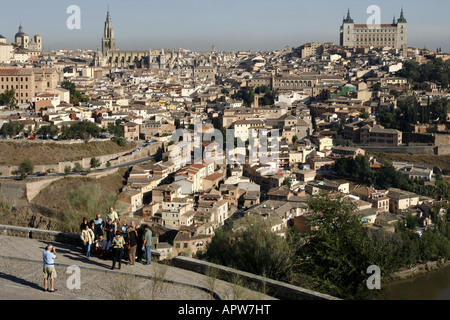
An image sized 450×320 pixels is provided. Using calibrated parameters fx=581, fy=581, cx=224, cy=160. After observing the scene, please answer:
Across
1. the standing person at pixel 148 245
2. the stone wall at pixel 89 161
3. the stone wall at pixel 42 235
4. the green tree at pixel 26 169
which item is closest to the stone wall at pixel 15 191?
the green tree at pixel 26 169

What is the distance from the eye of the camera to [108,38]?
41.5 m

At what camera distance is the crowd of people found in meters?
3.46

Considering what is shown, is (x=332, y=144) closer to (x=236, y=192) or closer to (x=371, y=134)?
(x=371, y=134)

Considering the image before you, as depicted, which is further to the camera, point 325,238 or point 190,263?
point 325,238

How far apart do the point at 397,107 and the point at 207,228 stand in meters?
13.0

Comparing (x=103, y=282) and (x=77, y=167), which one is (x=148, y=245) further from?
(x=77, y=167)

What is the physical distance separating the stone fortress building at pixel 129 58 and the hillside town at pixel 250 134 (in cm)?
887

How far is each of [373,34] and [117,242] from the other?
39353 millimetres

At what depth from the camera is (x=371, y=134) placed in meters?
18.3

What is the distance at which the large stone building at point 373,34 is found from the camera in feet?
131

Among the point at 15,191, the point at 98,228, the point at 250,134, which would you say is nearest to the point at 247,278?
the point at 98,228

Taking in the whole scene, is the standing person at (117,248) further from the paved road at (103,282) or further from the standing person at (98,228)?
Result: the standing person at (98,228)

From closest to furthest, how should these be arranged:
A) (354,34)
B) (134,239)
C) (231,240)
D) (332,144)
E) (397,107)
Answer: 1. (134,239)
2. (231,240)
3. (332,144)
4. (397,107)
5. (354,34)
